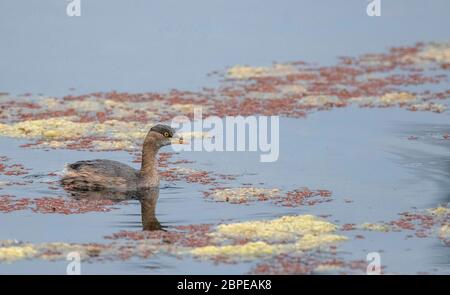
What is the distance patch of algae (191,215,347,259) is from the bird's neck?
2.81 metres

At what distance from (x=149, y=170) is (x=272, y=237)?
3.61 m

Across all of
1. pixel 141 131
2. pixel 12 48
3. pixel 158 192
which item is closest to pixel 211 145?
pixel 141 131

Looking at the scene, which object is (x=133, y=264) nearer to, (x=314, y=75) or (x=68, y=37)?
(x=314, y=75)

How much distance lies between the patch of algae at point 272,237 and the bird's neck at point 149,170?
2812 millimetres

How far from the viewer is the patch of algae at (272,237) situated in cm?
1583

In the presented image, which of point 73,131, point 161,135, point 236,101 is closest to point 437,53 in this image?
point 236,101

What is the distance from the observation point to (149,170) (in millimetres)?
19547

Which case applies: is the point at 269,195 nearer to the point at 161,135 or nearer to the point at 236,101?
the point at 161,135

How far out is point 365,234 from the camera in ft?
54.9

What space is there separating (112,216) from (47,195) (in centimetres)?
159

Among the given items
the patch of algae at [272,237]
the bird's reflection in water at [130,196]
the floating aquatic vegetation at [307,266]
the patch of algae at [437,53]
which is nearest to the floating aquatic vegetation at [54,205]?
the bird's reflection in water at [130,196]

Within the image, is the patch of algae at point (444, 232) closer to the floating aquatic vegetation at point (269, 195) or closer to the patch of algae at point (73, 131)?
the floating aquatic vegetation at point (269, 195)

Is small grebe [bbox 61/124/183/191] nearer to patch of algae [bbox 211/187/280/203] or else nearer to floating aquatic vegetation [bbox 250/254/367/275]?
patch of algae [bbox 211/187/280/203]

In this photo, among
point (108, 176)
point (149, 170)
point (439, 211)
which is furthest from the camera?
point (149, 170)
